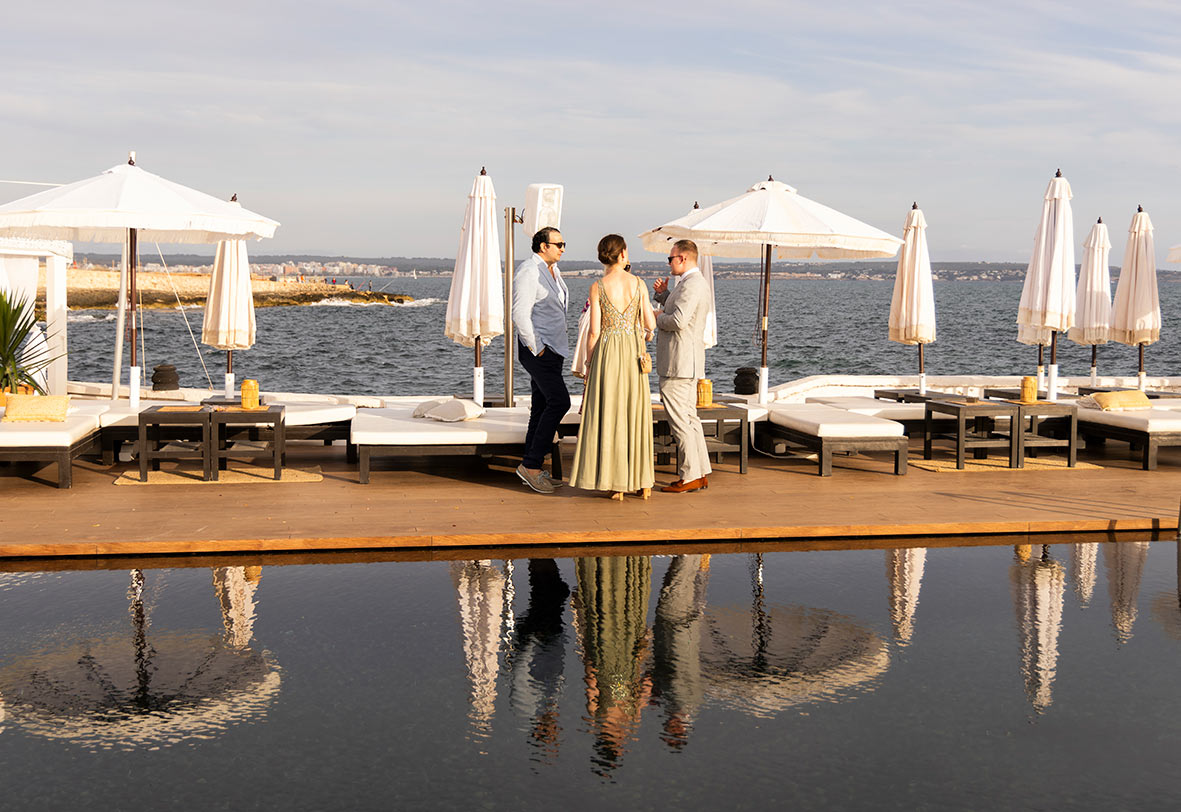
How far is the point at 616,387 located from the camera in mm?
6973

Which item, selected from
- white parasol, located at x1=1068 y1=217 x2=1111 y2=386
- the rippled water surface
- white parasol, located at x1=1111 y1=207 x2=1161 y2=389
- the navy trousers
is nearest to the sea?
white parasol, located at x1=1068 y1=217 x2=1111 y2=386

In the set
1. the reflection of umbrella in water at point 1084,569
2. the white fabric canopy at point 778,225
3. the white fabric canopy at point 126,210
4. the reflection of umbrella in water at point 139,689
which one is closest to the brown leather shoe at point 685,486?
the white fabric canopy at point 778,225

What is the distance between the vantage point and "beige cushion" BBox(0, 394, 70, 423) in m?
7.70

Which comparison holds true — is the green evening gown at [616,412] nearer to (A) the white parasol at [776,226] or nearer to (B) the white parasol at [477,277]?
(A) the white parasol at [776,226]

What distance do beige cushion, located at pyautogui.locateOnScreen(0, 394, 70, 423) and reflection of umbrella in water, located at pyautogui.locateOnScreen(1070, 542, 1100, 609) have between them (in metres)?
6.61

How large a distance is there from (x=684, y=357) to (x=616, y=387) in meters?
0.60

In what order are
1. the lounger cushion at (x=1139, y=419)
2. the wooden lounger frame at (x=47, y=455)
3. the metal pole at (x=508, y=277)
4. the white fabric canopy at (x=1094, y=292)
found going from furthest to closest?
the white fabric canopy at (x=1094, y=292), the metal pole at (x=508, y=277), the lounger cushion at (x=1139, y=419), the wooden lounger frame at (x=47, y=455)

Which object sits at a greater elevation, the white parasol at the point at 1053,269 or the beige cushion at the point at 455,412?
the white parasol at the point at 1053,269

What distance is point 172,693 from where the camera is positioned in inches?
148

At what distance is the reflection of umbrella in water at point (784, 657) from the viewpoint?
3.79 m

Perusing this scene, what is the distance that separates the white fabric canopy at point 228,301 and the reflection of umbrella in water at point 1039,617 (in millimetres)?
7367

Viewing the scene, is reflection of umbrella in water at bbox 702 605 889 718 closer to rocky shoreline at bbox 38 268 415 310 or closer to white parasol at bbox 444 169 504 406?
white parasol at bbox 444 169 504 406

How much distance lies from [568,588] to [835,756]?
215 cm

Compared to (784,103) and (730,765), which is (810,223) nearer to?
(730,765)
